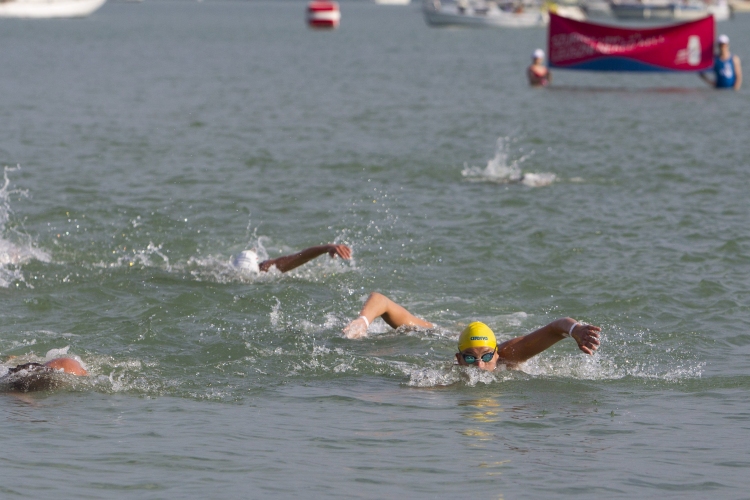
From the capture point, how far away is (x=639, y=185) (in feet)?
67.9

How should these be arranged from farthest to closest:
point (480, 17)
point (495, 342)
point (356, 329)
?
point (480, 17)
point (356, 329)
point (495, 342)

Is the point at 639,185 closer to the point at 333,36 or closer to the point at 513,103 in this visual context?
the point at 513,103

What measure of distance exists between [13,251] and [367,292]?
15.9 feet

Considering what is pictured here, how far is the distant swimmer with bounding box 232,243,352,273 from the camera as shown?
38.6 feet

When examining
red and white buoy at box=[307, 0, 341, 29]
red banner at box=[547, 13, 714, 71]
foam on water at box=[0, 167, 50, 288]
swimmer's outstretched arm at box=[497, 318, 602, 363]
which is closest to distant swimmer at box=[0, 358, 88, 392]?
swimmer's outstretched arm at box=[497, 318, 602, 363]

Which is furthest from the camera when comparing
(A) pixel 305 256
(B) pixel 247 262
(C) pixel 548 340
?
(B) pixel 247 262

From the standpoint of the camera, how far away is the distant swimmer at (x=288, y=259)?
38.6ft

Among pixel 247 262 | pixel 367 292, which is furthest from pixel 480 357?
pixel 247 262

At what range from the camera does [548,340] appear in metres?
9.94

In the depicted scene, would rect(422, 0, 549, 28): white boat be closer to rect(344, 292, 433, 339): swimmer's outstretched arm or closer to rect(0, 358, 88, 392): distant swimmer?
rect(344, 292, 433, 339): swimmer's outstretched arm

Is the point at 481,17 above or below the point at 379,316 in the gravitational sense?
above

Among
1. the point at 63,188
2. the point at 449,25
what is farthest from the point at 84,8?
the point at 63,188

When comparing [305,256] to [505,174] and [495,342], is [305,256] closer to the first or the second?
[495,342]

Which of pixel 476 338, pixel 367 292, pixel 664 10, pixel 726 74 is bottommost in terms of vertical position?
pixel 367 292
